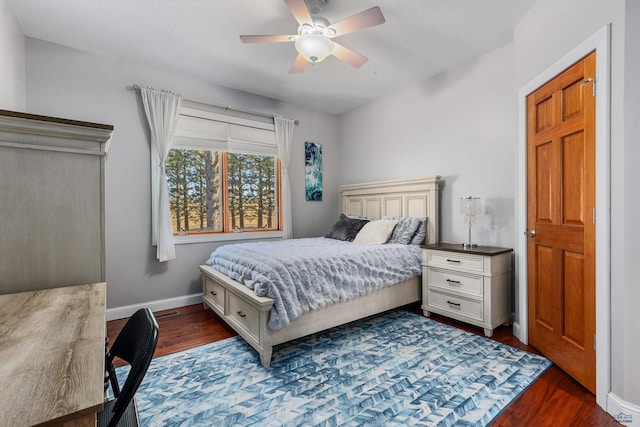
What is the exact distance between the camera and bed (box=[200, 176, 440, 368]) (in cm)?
216

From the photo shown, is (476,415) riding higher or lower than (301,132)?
lower

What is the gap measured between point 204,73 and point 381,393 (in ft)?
11.5

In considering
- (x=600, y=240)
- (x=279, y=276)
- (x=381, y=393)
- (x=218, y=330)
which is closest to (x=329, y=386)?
(x=381, y=393)

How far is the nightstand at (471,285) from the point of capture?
257 centimetres

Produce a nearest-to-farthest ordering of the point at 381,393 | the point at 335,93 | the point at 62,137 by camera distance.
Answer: the point at 62,137, the point at 381,393, the point at 335,93

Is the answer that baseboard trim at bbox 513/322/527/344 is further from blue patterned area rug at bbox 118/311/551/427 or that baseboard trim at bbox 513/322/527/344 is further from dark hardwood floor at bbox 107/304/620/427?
blue patterned area rug at bbox 118/311/551/427

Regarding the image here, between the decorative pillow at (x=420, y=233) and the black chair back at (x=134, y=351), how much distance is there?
9.27ft

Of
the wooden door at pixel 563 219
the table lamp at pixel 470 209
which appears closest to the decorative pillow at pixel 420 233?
the table lamp at pixel 470 209

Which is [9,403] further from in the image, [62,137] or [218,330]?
[218,330]

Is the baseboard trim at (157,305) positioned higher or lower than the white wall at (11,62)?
lower

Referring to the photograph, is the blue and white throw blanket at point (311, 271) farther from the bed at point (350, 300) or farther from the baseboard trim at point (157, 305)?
the baseboard trim at point (157, 305)

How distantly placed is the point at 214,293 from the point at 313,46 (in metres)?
2.42

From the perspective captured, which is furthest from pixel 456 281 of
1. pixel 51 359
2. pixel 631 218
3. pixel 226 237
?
pixel 51 359

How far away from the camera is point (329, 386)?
6.06 feet
